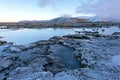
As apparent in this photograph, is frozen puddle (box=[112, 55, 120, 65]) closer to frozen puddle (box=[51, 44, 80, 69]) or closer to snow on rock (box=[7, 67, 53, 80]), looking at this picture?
frozen puddle (box=[51, 44, 80, 69])

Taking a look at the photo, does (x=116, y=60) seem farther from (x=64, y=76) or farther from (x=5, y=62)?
(x=5, y=62)

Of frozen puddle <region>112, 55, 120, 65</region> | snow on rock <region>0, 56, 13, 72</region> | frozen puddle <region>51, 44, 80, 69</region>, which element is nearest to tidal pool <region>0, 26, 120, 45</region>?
frozen puddle <region>51, 44, 80, 69</region>

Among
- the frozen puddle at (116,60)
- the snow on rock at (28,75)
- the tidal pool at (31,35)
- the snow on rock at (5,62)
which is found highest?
the frozen puddle at (116,60)

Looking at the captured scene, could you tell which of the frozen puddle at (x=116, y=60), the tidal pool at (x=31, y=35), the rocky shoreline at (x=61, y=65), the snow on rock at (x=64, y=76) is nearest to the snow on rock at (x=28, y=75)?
the rocky shoreline at (x=61, y=65)

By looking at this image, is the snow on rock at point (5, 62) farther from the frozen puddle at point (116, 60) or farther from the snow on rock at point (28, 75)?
the frozen puddle at point (116, 60)

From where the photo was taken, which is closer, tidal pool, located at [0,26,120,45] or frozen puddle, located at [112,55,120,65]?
frozen puddle, located at [112,55,120,65]

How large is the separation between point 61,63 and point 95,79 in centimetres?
956

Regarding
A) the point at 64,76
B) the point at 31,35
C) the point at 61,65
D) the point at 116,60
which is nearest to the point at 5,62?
the point at 61,65

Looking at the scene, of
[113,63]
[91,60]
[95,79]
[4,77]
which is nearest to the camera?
[95,79]

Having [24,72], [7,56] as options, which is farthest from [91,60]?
[7,56]

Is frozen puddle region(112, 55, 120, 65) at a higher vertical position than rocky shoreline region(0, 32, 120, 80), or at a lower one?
higher

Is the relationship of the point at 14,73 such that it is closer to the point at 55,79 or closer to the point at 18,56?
the point at 55,79

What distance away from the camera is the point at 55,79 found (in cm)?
2395

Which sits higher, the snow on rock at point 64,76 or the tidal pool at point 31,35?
the snow on rock at point 64,76
